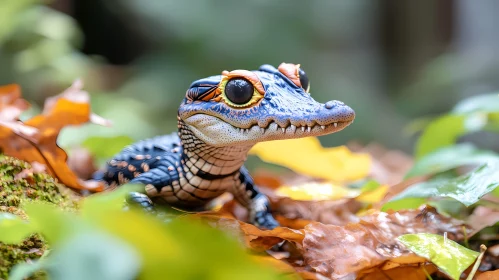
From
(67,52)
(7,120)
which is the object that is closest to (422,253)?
(7,120)

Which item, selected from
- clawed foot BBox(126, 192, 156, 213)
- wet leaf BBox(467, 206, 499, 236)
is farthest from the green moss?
wet leaf BBox(467, 206, 499, 236)

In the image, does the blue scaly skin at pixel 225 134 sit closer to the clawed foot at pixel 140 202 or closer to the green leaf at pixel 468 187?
the clawed foot at pixel 140 202

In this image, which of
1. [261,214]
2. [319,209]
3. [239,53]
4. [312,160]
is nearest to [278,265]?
[261,214]

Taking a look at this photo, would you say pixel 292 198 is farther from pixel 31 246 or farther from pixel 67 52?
pixel 67 52

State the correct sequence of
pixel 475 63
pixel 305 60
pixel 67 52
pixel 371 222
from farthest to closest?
pixel 305 60 → pixel 475 63 → pixel 67 52 → pixel 371 222

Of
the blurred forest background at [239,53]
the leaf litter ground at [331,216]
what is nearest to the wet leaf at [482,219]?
the leaf litter ground at [331,216]

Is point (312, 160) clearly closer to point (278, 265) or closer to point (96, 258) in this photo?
point (278, 265)
